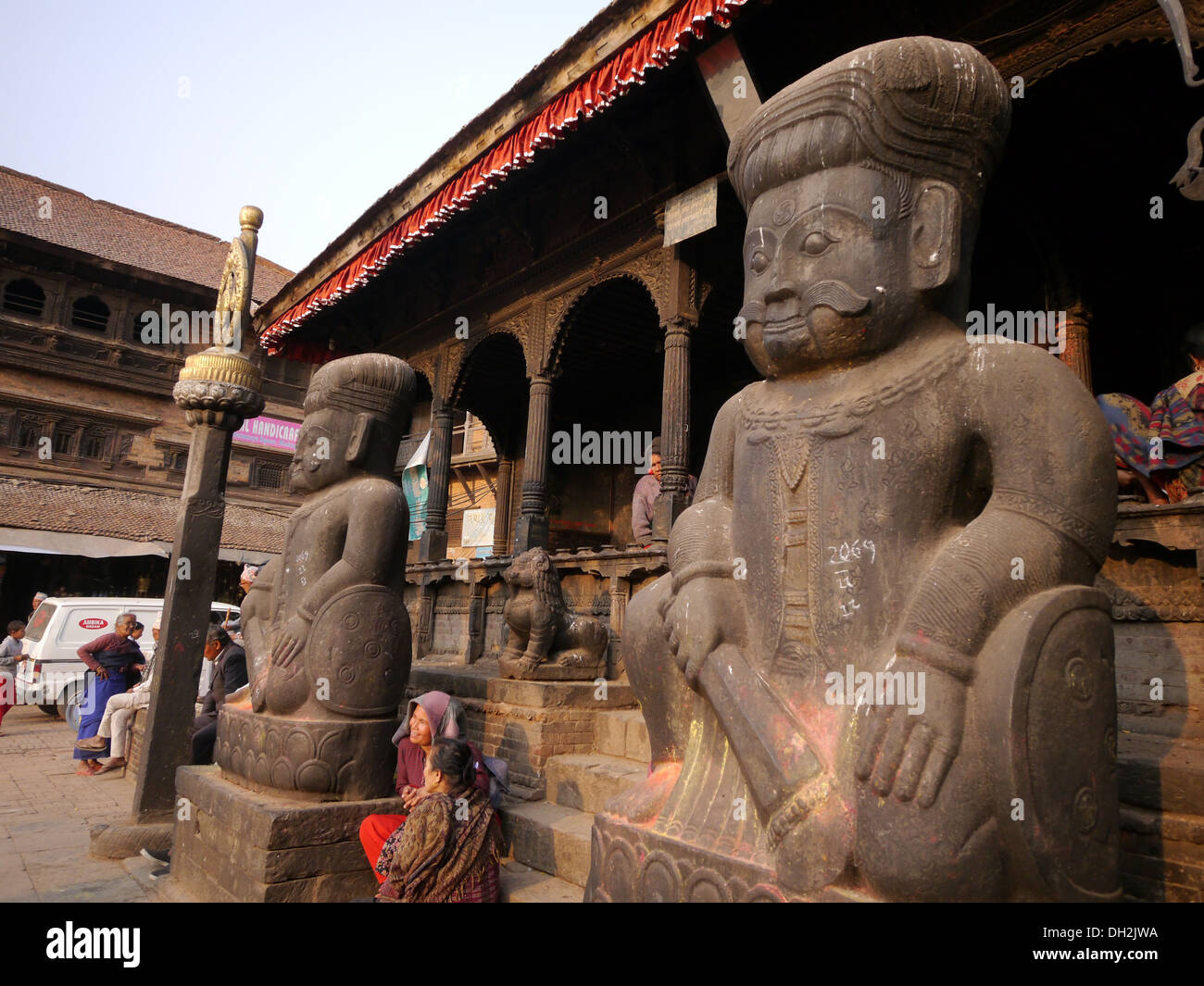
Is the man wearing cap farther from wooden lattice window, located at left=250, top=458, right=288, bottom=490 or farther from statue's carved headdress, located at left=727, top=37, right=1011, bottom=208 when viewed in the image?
wooden lattice window, located at left=250, top=458, right=288, bottom=490

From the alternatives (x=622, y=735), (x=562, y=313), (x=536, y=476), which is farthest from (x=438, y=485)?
(x=622, y=735)

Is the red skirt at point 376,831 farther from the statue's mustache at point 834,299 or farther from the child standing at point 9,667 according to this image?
the child standing at point 9,667

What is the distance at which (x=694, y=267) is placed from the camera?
757 centimetres

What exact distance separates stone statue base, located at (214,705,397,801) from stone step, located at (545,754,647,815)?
109 cm

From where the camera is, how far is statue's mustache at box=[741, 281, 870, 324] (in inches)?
80.9

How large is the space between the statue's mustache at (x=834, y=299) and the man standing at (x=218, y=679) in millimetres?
5389

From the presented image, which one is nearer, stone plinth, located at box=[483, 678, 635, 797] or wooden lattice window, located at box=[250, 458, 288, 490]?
stone plinth, located at box=[483, 678, 635, 797]

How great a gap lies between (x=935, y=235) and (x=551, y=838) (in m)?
3.24

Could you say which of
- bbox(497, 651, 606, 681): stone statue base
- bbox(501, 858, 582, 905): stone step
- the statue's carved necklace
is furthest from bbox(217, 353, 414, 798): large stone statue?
the statue's carved necklace

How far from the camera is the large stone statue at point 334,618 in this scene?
371 centimetres

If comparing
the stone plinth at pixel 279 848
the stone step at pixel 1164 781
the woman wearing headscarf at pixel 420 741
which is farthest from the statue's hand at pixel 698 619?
the stone plinth at pixel 279 848

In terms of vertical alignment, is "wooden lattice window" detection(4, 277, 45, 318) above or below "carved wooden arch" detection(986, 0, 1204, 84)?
above
